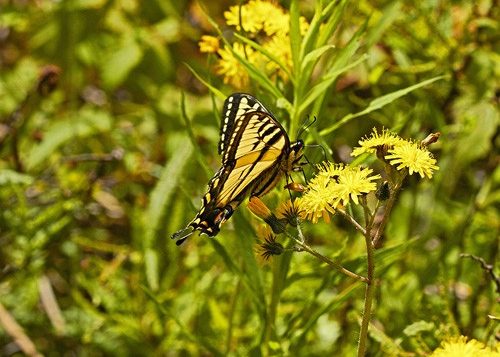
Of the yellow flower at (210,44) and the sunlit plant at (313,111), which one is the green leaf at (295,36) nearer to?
the sunlit plant at (313,111)

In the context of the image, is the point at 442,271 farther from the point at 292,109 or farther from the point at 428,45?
the point at 428,45

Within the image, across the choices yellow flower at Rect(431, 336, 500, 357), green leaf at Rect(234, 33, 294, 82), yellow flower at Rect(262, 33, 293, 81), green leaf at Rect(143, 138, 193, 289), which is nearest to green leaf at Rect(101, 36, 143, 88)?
green leaf at Rect(143, 138, 193, 289)

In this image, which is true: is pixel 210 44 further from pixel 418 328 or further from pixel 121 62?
pixel 121 62

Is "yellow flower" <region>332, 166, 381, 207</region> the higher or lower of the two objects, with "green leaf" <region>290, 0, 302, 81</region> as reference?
lower

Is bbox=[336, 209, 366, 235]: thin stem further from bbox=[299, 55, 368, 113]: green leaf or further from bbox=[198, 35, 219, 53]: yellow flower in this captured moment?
bbox=[198, 35, 219, 53]: yellow flower

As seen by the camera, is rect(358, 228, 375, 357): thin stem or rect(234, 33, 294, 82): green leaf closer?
rect(358, 228, 375, 357): thin stem

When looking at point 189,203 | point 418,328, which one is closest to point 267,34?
point 189,203

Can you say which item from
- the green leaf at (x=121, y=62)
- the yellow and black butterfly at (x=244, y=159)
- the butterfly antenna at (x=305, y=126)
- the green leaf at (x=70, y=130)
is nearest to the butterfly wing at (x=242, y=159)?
the yellow and black butterfly at (x=244, y=159)
